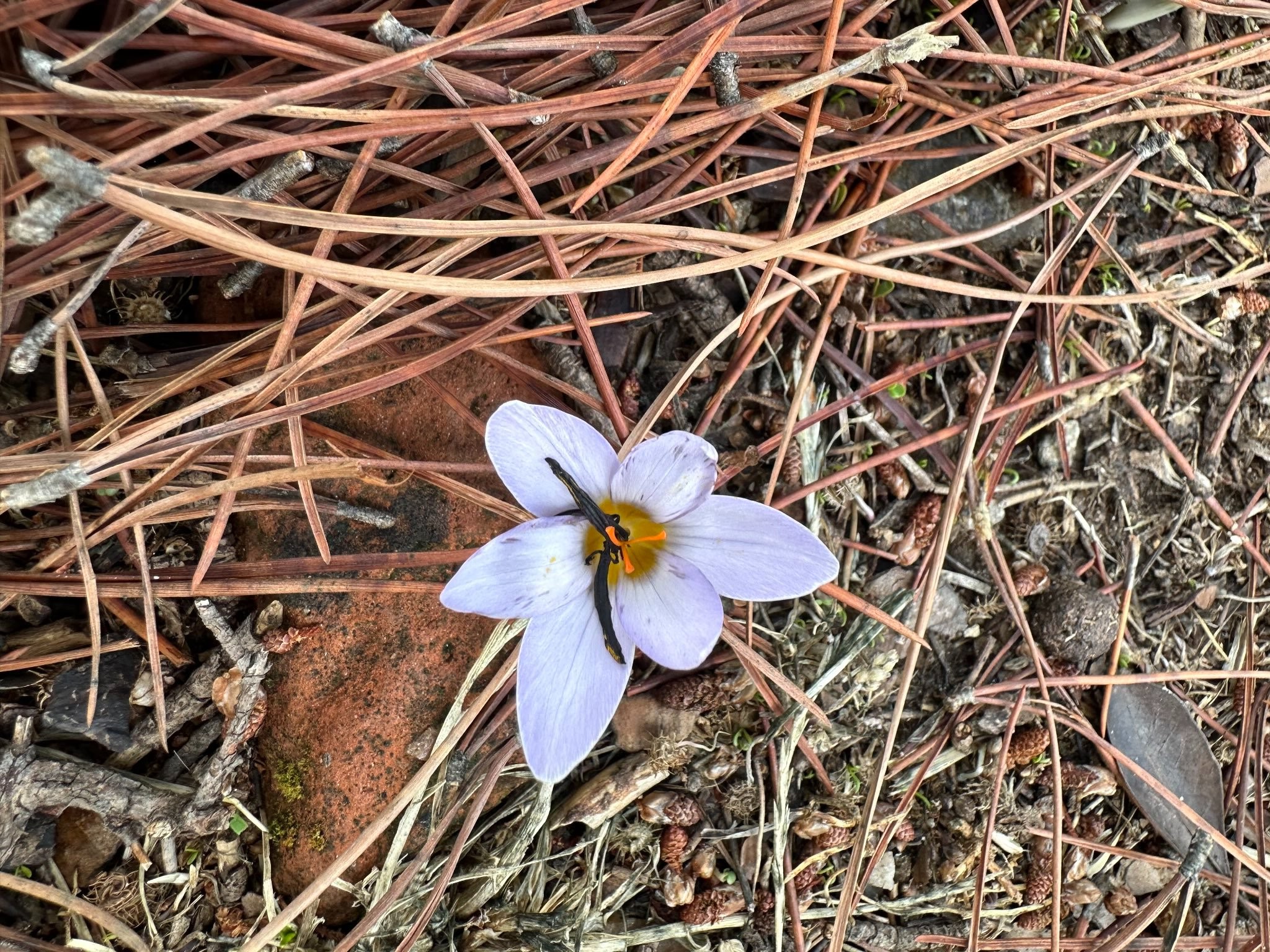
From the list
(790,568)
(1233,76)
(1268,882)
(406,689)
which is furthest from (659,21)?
(1268,882)

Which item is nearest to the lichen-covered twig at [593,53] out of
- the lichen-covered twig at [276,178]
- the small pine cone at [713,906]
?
the lichen-covered twig at [276,178]

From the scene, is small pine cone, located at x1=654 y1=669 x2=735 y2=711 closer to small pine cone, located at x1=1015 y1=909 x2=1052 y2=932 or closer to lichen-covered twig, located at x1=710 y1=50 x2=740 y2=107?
small pine cone, located at x1=1015 y1=909 x2=1052 y2=932

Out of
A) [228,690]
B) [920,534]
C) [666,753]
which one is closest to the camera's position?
[228,690]

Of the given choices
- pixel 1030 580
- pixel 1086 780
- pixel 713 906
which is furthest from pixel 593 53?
pixel 1086 780

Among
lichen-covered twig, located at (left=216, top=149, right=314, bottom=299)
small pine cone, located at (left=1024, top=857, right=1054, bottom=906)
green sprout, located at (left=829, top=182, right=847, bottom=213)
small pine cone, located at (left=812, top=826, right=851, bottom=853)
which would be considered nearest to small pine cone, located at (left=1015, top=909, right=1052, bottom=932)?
small pine cone, located at (left=1024, top=857, right=1054, bottom=906)

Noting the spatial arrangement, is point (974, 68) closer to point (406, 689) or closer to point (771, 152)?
point (771, 152)

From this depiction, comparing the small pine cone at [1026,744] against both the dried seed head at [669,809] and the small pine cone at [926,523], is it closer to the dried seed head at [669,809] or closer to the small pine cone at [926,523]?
the small pine cone at [926,523]

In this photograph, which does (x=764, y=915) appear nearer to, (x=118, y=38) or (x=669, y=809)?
(x=669, y=809)
